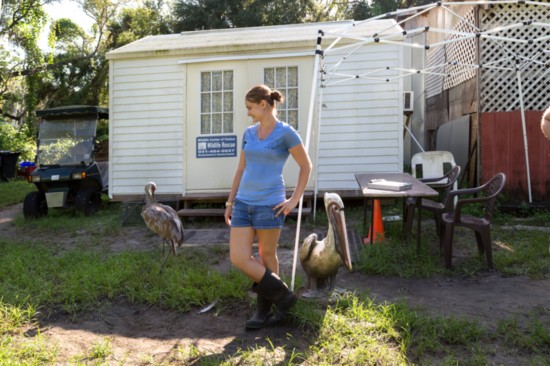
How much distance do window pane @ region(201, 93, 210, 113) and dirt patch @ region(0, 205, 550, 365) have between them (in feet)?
13.8

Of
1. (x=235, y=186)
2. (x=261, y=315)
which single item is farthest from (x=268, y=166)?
(x=261, y=315)

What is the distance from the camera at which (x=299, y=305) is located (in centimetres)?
354

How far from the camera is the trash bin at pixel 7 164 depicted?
16.4 metres

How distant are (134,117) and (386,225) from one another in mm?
4897

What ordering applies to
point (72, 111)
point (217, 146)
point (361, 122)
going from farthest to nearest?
1. point (72, 111)
2. point (217, 146)
3. point (361, 122)

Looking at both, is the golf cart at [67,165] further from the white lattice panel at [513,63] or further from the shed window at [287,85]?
the white lattice panel at [513,63]

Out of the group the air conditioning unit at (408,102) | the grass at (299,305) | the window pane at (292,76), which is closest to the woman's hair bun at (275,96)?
the grass at (299,305)

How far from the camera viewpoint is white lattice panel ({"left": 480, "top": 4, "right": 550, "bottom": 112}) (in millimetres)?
8461

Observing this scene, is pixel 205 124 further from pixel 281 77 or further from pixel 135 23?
pixel 135 23

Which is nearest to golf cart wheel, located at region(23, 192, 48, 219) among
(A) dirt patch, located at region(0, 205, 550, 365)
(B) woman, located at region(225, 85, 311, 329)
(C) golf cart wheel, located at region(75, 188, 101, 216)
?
(C) golf cart wheel, located at region(75, 188, 101, 216)

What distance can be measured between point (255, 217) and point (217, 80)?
18.4 feet

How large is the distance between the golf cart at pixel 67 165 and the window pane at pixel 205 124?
8.30ft

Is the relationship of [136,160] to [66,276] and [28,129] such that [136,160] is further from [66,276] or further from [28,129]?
[28,129]

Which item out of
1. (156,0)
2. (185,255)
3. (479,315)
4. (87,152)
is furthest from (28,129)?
(479,315)
